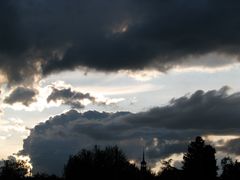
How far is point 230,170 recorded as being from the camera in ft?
454

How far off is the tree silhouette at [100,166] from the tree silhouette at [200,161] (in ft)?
40.9

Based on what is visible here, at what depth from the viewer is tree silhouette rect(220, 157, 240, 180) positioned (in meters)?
135

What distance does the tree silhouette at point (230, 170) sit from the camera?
135m

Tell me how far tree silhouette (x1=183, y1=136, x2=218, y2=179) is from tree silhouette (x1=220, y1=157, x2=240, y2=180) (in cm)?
509

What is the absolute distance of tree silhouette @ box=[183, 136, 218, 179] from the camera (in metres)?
130

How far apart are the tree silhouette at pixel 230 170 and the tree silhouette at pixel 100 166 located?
785 inches

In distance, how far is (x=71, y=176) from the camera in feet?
460

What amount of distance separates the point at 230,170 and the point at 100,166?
29229 mm

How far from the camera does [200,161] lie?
436ft

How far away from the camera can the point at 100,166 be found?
14025cm

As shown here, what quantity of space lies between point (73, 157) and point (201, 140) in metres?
31.7

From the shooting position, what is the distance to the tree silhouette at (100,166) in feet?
449

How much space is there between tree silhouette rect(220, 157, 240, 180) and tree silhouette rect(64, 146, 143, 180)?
19.9 meters

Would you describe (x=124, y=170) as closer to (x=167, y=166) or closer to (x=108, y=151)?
(x=108, y=151)
